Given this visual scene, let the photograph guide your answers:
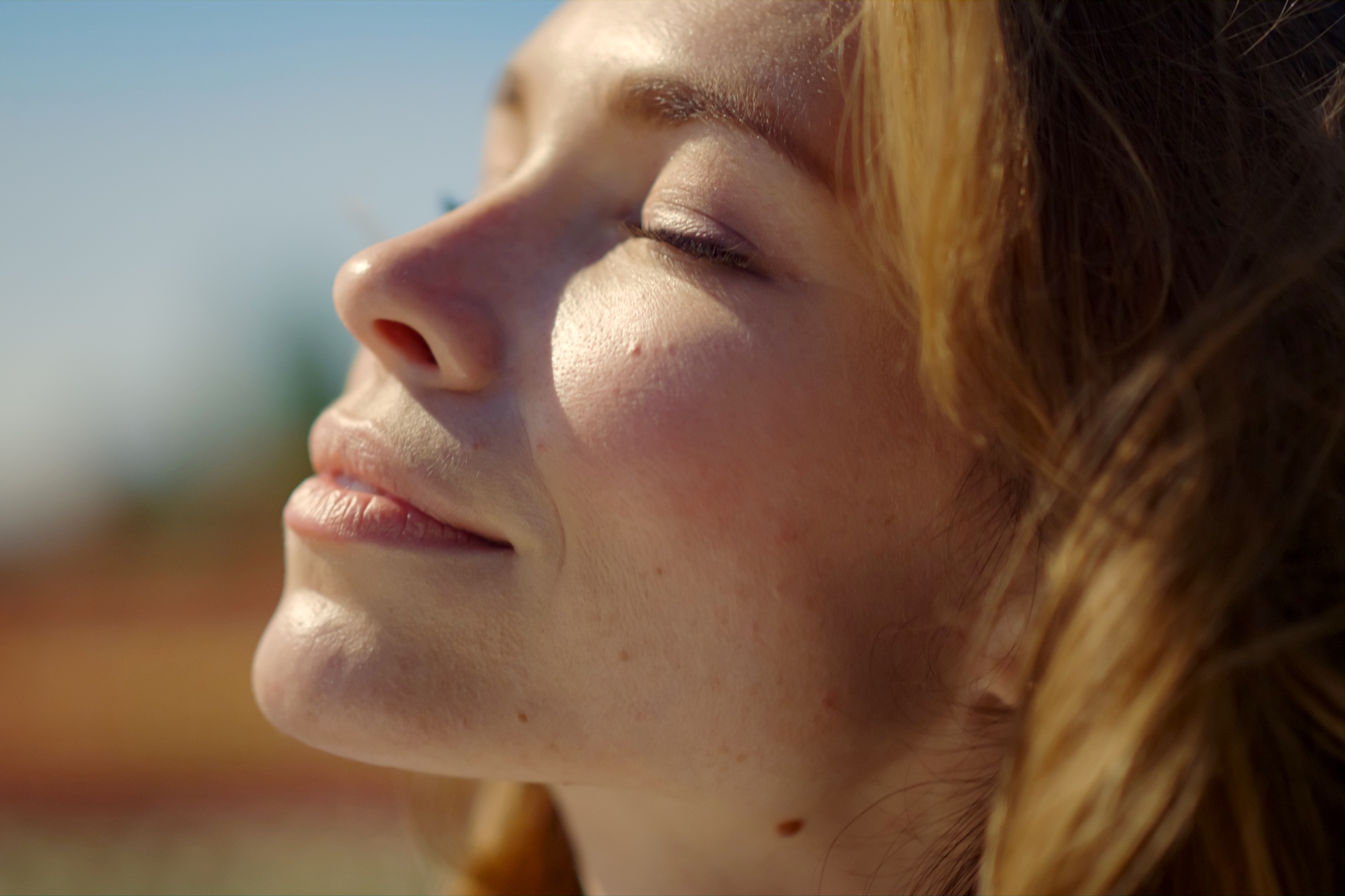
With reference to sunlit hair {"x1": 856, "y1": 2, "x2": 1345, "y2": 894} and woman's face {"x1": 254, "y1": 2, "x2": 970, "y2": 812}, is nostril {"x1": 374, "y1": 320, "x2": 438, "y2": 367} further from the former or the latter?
sunlit hair {"x1": 856, "y1": 2, "x2": 1345, "y2": 894}

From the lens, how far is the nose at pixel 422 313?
108 centimetres

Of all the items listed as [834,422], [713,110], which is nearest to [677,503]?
[834,422]

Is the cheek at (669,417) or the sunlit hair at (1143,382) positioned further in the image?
the cheek at (669,417)

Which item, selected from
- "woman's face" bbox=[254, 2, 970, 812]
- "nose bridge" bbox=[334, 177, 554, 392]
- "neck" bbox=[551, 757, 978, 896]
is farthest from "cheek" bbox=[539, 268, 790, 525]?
"neck" bbox=[551, 757, 978, 896]

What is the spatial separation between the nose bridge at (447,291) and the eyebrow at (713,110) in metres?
0.15

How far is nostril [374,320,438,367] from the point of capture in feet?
3.67

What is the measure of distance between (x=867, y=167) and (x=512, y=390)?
42cm

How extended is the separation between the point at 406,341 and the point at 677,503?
0.34m

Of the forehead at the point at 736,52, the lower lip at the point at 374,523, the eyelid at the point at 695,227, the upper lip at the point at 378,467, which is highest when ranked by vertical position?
the forehead at the point at 736,52

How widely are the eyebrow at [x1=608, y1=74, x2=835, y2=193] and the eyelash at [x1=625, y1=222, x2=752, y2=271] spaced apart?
0.11 meters

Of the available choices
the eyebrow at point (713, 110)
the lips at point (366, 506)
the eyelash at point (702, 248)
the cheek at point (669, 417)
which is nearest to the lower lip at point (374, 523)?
the lips at point (366, 506)

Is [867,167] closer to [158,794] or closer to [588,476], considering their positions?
[588,476]

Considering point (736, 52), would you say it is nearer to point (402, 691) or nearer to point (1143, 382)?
point (1143, 382)

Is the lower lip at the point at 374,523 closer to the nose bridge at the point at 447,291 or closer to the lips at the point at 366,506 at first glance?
the lips at the point at 366,506
